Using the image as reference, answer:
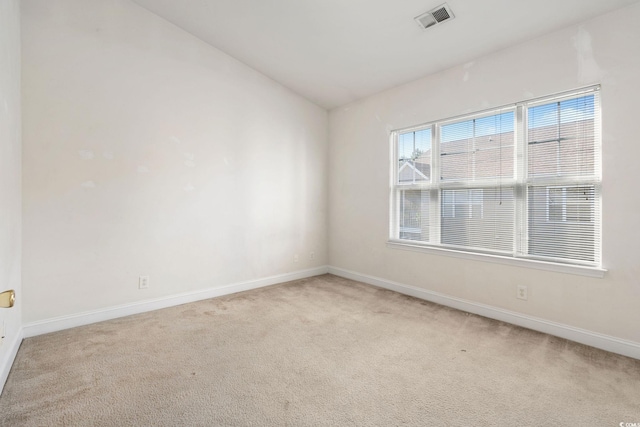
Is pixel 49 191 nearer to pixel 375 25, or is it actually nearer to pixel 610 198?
pixel 375 25

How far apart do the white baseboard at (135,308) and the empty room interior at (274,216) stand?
0.06 feet

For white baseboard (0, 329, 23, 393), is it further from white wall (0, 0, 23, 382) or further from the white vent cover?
the white vent cover

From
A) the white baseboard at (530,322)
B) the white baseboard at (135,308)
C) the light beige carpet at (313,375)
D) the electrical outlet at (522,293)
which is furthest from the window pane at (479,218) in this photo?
the white baseboard at (135,308)

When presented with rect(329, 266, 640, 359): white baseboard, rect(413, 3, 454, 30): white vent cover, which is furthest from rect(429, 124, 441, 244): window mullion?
rect(413, 3, 454, 30): white vent cover

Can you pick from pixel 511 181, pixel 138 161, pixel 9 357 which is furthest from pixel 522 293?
pixel 9 357

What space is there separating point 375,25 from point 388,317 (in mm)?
2918

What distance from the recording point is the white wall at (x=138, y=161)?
2.56m

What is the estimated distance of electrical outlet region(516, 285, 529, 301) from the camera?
274 centimetres

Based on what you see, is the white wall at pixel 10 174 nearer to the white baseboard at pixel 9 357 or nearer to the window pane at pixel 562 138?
the white baseboard at pixel 9 357

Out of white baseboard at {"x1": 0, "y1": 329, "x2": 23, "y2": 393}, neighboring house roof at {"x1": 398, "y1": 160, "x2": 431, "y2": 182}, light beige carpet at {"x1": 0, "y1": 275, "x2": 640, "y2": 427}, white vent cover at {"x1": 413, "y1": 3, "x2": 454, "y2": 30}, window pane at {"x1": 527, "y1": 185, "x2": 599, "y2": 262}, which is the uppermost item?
white vent cover at {"x1": 413, "y1": 3, "x2": 454, "y2": 30}

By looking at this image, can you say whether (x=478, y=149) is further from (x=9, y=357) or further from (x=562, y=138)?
(x=9, y=357)

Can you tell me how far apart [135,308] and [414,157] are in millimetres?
3656

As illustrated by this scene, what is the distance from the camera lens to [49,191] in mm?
2574

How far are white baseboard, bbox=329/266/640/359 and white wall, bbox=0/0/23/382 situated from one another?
3642 mm
